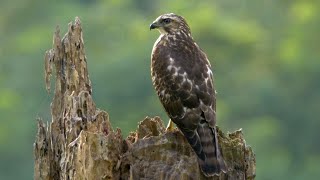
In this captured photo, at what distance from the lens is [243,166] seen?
12234mm

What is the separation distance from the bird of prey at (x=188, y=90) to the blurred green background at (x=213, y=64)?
26646mm

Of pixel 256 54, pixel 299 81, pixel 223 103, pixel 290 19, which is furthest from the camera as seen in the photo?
pixel 290 19

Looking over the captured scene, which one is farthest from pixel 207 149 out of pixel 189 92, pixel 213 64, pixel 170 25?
pixel 213 64

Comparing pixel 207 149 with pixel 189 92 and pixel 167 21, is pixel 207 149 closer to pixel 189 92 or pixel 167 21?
pixel 189 92

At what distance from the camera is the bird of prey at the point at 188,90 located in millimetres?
12758

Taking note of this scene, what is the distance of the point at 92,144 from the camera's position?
39.1 ft

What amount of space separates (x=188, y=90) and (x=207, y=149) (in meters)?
1.06

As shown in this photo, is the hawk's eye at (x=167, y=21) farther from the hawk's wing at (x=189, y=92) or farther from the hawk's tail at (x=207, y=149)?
the hawk's tail at (x=207, y=149)

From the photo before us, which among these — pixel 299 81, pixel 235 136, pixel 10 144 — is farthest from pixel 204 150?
pixel 299 81

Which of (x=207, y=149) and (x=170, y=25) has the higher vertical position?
(x=170, y=25)

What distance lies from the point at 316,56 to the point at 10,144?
1512 centimetres

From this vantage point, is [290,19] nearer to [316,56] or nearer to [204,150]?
[316,56]

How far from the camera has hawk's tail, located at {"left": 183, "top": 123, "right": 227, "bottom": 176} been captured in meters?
12.1

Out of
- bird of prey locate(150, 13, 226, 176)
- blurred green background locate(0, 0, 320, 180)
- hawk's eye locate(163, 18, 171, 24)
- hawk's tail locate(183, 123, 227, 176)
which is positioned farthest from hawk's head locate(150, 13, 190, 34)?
blurred green background locate(0, 0, 320, 180)
